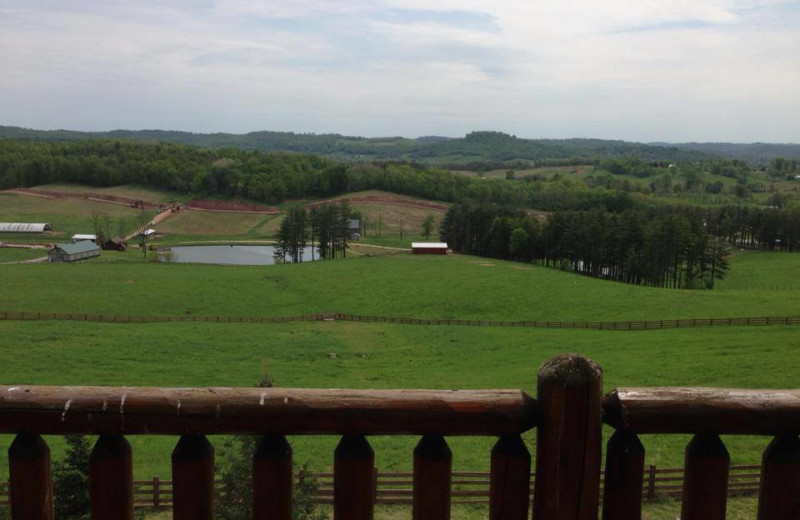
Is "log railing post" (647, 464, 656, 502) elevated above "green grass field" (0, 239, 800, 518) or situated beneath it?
elevated above

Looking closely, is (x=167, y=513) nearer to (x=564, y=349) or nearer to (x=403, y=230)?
(x=564, y=349)

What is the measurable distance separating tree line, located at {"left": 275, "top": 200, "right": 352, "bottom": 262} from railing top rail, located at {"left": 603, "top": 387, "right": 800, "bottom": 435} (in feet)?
268

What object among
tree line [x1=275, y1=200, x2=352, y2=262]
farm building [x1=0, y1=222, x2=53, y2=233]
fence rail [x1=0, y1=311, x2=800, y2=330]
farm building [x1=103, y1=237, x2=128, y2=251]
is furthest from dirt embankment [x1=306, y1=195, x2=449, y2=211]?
fence rail [x1=0, y1=311, x2=800, y2=330]

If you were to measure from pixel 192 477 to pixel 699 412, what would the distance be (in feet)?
5.80

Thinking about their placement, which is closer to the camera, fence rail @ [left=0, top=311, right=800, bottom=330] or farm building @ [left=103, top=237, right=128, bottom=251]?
fence rail @ [left=0, top=311, right=800, bottom=330]

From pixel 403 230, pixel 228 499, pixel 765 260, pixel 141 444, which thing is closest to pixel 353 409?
pixel 228 499

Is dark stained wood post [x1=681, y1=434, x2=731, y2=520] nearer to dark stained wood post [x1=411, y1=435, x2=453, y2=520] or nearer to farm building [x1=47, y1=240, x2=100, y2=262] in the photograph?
dark stained wood post [x1=411, y1=435, x2=453, y2=520]

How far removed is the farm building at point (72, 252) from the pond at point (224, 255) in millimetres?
7321

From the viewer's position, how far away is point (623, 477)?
2.37m

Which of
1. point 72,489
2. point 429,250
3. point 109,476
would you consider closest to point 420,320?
point 429,250

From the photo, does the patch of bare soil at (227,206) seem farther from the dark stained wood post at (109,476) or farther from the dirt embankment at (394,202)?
the dark stained wood post at (109,476)

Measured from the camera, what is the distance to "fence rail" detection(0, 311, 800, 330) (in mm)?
40375

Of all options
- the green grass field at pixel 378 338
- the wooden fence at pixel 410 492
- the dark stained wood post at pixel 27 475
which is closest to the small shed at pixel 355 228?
the green grass field at pixel 378 338

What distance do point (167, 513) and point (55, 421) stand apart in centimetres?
1179
